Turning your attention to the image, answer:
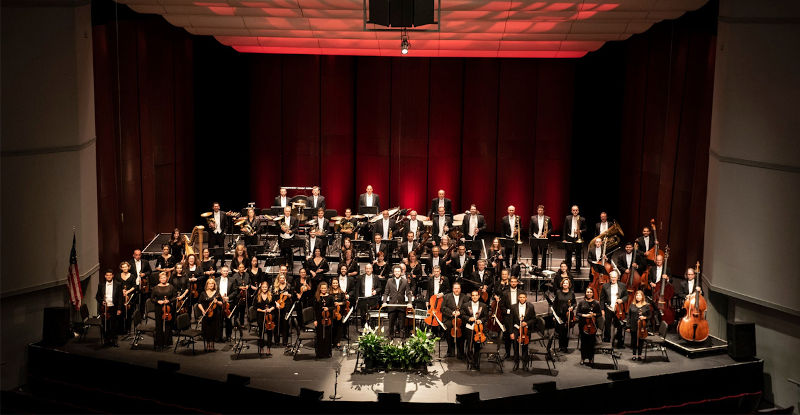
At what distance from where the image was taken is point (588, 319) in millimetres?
11172

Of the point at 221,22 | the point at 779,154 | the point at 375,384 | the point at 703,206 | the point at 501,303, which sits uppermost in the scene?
the point at 221,22

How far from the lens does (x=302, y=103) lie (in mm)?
17609

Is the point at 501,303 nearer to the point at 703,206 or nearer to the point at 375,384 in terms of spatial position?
the point at 375,384

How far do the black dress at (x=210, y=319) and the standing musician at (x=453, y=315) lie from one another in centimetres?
304

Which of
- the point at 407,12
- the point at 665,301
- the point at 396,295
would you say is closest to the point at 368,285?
the point at 396,295

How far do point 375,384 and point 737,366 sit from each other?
462 centimetres

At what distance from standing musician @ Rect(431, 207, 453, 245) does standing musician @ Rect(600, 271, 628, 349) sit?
283 centimetres

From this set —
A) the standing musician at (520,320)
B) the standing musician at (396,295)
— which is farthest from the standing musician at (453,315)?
the standing musician at (520,320)

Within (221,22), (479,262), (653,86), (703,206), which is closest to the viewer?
(479,262)

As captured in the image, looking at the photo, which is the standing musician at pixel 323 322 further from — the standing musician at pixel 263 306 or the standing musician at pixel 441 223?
the standing musician at pixel 441 223

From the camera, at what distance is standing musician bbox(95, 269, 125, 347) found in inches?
459

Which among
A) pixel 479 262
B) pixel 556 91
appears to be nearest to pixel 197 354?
pixel 479 262

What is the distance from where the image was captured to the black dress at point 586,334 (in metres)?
11.2

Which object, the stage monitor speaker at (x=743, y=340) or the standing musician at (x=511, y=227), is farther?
the standing musician at (x=511, y=227)
